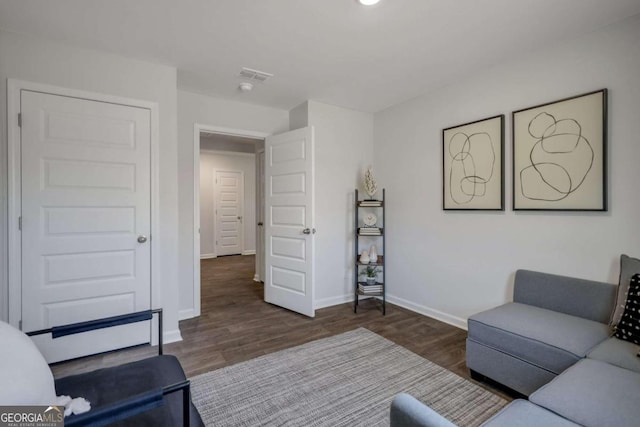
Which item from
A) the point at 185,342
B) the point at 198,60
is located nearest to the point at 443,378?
the point at 185,342

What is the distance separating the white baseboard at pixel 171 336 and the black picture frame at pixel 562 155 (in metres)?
3.21

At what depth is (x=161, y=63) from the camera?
8.81 ft

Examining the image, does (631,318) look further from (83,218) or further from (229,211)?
(229,211)

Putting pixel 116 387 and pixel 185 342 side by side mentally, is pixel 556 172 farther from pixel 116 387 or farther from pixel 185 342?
pixel 185 342

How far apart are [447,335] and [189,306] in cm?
271

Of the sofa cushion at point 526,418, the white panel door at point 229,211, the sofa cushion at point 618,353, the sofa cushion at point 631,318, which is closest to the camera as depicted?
the sofa cushion at point 526,418

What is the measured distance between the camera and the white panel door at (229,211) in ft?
24.4

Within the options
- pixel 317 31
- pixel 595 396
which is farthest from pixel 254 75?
pixel 595 396

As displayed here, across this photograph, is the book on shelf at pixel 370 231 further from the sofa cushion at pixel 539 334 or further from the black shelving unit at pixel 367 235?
the sofa cushion at pixel 539 334

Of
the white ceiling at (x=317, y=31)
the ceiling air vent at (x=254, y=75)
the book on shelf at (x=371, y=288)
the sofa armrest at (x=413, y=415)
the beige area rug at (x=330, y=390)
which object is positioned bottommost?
the beige area rug at (x=330, y=390)

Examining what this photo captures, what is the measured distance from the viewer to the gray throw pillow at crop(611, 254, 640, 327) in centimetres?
184

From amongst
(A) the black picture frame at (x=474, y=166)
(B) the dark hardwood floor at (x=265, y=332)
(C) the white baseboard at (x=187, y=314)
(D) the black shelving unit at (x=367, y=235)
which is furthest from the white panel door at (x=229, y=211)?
(A) the black picture frame at (x=474, y=166)

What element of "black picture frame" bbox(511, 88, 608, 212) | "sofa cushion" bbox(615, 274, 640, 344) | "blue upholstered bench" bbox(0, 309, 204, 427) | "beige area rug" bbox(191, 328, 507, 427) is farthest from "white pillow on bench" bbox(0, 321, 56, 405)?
"black picture frame" bbox(511, 88, 608, 212)

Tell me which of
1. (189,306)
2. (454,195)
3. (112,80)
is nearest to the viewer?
(112,80)
